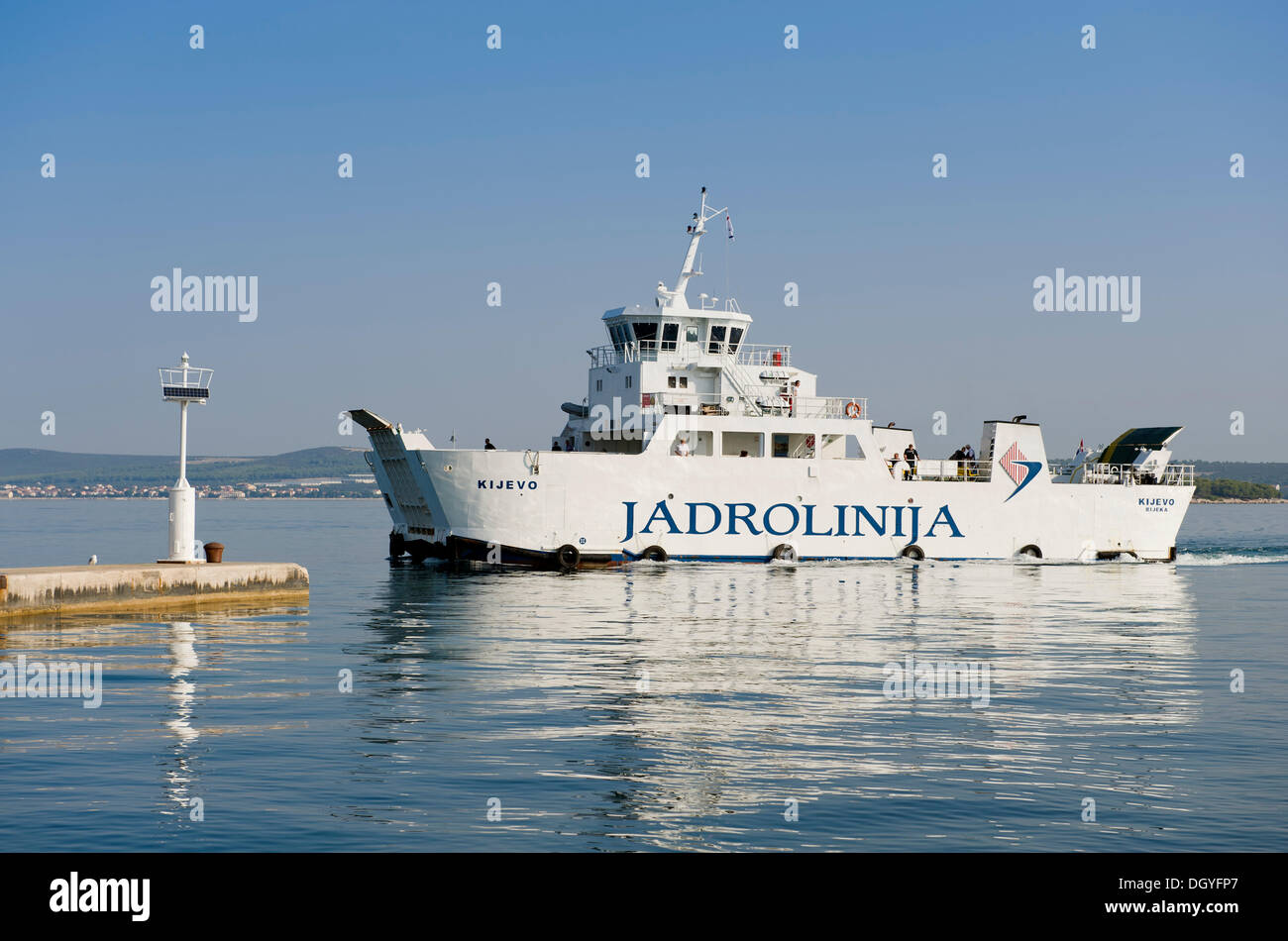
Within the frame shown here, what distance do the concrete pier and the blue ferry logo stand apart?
993 inches

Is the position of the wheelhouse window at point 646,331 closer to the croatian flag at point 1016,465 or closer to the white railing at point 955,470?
the white railing at point 955,470

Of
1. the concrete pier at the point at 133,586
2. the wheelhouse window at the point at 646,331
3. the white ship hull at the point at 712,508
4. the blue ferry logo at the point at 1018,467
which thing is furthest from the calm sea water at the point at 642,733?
the wheelhouse window at the point at 646,331

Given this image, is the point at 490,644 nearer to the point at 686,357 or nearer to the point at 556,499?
the point at 556,499

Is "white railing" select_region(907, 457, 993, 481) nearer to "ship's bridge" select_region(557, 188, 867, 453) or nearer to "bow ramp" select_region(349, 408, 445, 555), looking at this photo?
"ship's bridge" select_region(557, 188, 867, 453)

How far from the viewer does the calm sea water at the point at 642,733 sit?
9.98 metres

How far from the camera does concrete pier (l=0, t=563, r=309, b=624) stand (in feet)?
74.0

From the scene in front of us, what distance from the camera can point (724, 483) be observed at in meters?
36.8

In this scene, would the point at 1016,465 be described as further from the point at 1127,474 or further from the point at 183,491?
the point at 183,491

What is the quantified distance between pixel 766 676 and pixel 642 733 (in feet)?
16.0

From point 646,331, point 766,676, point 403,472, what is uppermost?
point 646,331

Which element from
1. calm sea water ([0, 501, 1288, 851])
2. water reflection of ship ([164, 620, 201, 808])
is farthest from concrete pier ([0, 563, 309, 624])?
water reflection of ship ([164, 620, 201, 808])

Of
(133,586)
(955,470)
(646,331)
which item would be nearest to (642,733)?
(133,586)

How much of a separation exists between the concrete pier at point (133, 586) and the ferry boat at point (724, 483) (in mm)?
8718
